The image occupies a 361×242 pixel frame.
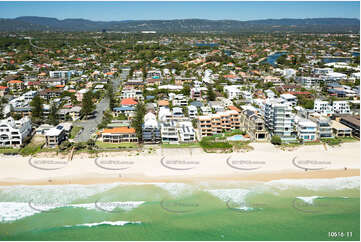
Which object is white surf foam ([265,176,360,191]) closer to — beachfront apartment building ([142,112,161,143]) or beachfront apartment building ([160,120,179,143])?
beachfront apartment building ([160,120,179,143])

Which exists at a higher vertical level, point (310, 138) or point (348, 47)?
point (348, 47)

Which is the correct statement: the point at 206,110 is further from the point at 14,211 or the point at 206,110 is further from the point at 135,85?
the point at 14,211

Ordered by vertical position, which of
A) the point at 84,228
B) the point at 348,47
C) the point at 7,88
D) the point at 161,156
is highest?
the point at 348,47

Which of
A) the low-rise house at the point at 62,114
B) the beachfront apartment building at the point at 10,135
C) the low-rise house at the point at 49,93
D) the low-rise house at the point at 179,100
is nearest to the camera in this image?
the beachfront apartment building at the point at 10,135

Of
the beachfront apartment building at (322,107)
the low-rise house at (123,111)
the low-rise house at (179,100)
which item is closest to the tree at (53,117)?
the low-rise house at (123,111)

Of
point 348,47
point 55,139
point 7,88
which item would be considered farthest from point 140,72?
point 348,47

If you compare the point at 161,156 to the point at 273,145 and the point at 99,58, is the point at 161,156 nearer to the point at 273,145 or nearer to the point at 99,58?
the point at 273,145

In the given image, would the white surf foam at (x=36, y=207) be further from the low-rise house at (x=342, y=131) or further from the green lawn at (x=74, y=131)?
the low-rise house at (x=342, y=131)

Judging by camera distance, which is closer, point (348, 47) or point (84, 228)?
point (84, 228)
